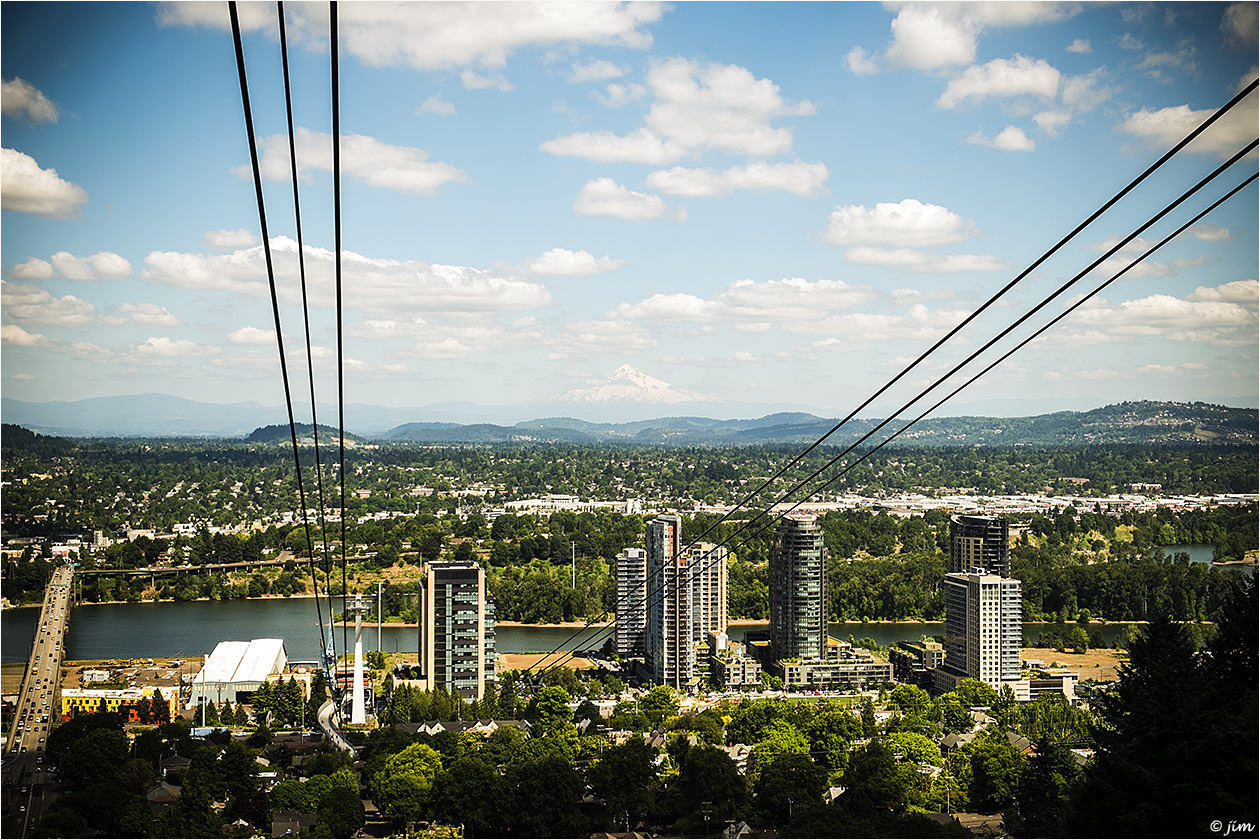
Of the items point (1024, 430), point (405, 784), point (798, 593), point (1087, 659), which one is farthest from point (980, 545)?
point (1024, 430)

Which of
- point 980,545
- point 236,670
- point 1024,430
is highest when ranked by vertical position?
point 1024,430

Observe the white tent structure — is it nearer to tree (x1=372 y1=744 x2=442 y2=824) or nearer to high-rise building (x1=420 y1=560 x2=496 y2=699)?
high-rise building (x1=420 y1=560 x2=496 y2=699)

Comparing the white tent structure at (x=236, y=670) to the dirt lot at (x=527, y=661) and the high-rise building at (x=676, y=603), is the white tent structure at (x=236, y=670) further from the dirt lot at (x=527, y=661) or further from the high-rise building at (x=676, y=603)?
the high-rise building at (x=676, y=603)

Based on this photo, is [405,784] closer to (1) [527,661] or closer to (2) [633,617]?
(2) [633,617]

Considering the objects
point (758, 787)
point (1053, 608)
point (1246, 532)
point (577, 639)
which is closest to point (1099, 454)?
point (1246, 532)

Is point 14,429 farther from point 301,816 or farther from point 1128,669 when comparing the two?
point 1128,669

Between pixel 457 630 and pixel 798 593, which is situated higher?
pixel 798 593
